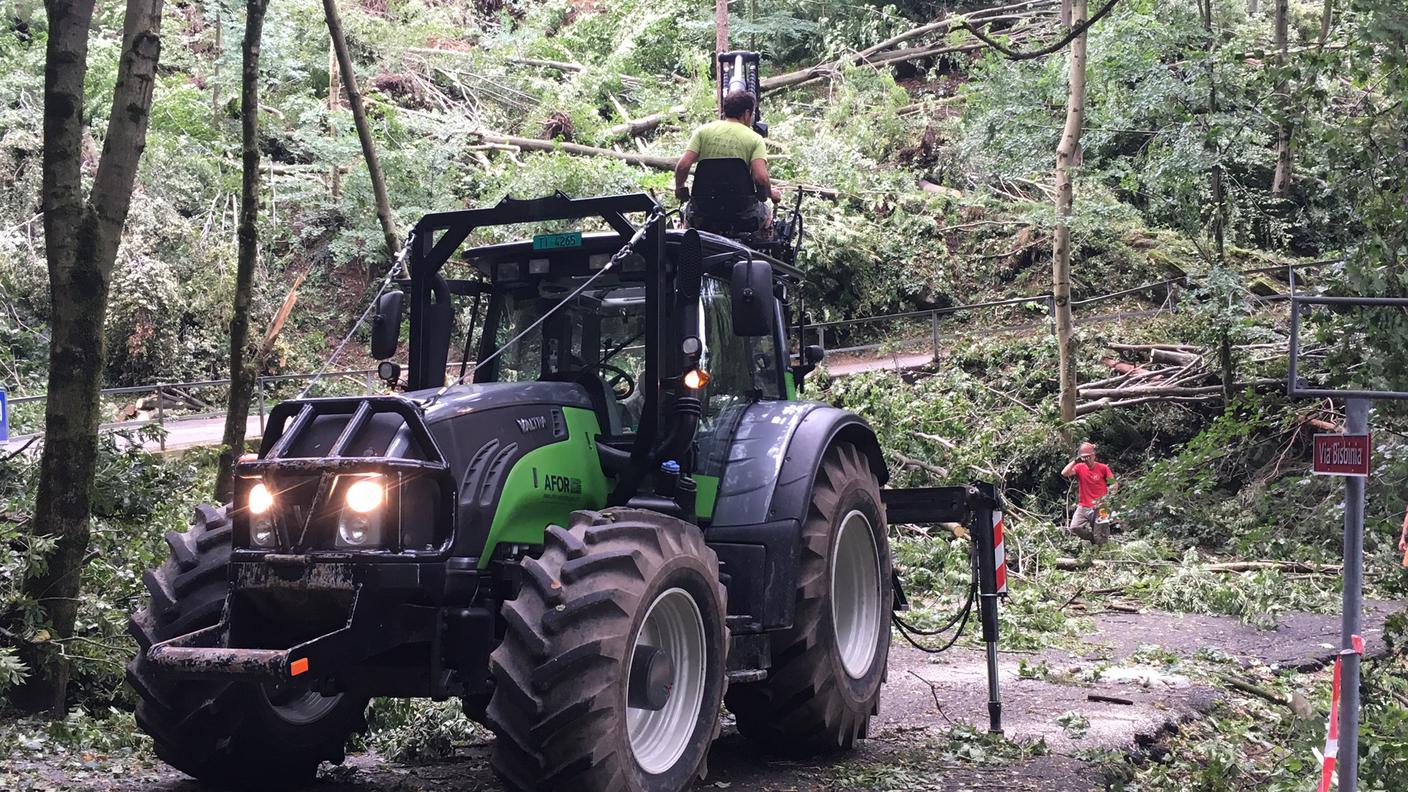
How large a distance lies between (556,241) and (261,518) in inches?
86.1

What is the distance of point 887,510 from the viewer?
842cm

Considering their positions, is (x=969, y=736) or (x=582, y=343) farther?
(x=969, y=736)

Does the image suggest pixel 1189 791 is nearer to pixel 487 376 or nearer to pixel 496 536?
pixel 496 536

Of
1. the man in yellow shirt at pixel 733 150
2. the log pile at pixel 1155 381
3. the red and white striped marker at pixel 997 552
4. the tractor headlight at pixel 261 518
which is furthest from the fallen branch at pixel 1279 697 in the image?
the log pile at pixel 1155 381

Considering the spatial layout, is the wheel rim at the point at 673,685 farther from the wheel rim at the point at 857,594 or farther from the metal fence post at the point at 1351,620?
the metal fence post at the point at 1351,620

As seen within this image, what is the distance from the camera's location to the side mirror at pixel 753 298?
634 centimetres

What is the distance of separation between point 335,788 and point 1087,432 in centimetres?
1389

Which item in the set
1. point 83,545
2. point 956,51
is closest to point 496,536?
point 83,545

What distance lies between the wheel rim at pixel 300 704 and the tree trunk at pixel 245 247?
19.4 feet

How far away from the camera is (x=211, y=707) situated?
5547mm

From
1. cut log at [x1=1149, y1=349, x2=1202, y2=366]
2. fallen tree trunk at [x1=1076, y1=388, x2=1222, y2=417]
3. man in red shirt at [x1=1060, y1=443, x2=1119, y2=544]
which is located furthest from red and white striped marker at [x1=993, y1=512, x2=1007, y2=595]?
cut log at [x1=1149, y1=349, x2=1202, y2=366]

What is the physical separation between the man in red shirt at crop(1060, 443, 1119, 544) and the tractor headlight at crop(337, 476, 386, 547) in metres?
12.4

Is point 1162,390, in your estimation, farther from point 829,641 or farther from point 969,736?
point 829,641

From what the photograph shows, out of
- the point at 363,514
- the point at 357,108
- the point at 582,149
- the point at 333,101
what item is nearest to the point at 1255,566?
the point at 357,108
